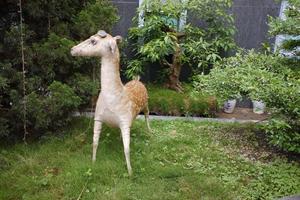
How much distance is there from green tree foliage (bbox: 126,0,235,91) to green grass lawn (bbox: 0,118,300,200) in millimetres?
1669

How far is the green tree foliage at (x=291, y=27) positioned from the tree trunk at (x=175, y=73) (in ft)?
6.40

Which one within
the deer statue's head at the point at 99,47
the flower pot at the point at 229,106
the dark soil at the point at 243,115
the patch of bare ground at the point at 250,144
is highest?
the deer statue's head at the point at 99,47

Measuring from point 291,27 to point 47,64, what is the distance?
2.87 metres

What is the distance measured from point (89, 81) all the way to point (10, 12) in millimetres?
1201

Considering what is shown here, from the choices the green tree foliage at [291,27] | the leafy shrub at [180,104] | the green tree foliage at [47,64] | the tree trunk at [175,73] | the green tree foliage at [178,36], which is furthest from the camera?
the tree trunk at [175,73]

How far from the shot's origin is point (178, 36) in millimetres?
6664

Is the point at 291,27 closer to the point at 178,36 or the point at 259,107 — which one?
the point at 259,107

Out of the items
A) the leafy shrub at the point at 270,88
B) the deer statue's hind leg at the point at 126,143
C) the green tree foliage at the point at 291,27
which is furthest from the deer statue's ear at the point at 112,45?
the green tree foliage at the point at 291,27

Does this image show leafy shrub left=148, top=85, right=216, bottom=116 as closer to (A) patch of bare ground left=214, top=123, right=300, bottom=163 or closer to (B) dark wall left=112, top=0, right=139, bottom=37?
(A) patch of bare ground left=214, top=123, right=300, bottom=163

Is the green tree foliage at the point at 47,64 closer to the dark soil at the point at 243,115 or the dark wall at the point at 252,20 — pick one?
the dark soil at the point at 243,115

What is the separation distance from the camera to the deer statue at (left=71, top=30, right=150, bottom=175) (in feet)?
12.8

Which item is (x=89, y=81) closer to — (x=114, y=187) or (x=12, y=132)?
(x=12, y=132)

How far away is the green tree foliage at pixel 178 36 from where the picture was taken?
6.46 metres

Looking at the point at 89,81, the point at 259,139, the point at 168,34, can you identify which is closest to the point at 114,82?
the point at 89,81
